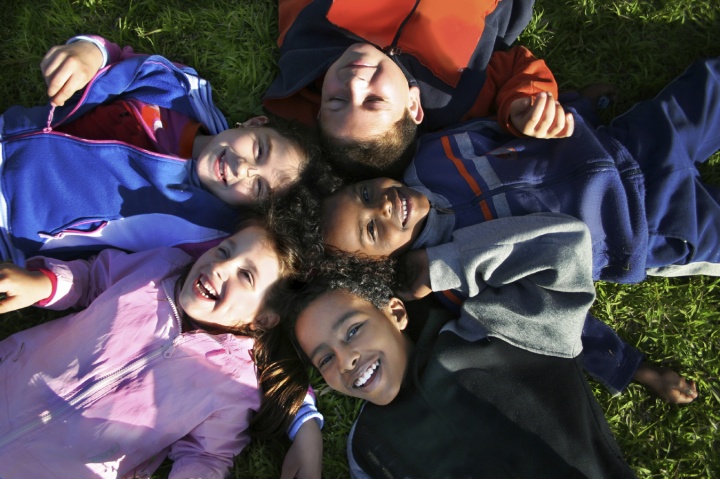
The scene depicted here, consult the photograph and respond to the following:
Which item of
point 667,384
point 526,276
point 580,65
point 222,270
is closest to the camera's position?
point 222,270

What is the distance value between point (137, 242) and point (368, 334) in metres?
1.30

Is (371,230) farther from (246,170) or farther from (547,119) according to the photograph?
(547,119)

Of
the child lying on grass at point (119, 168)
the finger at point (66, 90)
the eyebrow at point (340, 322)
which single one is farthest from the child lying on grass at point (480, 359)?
the finger at point (66, 90)

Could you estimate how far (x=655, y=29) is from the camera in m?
2.91

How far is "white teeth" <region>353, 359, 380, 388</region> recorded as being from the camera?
2379 millimetres

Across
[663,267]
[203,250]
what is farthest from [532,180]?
[203,250]

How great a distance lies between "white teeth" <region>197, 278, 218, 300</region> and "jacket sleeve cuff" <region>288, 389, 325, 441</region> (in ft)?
2.49

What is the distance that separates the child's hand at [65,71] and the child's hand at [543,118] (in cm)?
208

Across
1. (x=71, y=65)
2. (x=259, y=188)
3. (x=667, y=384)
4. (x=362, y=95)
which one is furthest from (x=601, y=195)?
(x=71, y=65)

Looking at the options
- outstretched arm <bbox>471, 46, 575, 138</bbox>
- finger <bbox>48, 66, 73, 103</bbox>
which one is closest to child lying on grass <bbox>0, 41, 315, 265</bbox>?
finger <bbox>48, 66, 73, 103</bbox>

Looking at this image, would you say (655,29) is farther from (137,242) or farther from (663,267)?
(137,242)

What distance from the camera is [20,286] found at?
2229 mm

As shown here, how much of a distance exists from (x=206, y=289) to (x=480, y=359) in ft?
4.42

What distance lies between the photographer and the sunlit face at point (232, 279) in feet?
7.70
